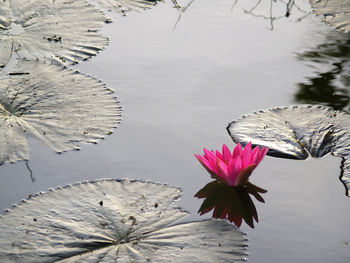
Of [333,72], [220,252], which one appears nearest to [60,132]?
[220,252]

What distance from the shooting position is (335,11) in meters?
3.86

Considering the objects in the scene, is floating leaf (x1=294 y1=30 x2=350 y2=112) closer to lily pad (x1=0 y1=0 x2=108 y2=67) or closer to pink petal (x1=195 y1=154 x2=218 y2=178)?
pink petal (x1=195 y1=154 x2=218 y2=178)

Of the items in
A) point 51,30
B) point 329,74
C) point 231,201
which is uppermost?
point 51,30

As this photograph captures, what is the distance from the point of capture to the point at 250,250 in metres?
1.97

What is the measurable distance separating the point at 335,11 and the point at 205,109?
1.54m

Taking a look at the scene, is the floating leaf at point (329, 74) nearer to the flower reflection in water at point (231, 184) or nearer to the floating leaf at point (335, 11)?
the floating leaf at point (335, 11)

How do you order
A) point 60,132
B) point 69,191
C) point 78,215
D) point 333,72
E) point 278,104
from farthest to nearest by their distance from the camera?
point 333,72
point 278,104
point 60,132
point 69,191
point 78,215

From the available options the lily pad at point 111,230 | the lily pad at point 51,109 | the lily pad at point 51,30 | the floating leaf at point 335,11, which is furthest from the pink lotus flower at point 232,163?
the floating leaf at point 335,11

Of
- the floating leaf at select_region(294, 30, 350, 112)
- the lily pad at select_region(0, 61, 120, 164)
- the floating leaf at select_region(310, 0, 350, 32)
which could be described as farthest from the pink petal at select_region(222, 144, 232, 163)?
the floating leaf at select_region(310, 0, 350, 32)

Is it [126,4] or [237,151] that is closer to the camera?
[237,151]

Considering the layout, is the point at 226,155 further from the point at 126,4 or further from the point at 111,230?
the point at 126,4

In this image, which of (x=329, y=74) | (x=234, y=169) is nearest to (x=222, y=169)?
(x=234, y=169)

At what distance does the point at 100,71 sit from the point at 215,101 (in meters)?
0.68

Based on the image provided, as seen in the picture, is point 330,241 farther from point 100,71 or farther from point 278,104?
point 100,71
